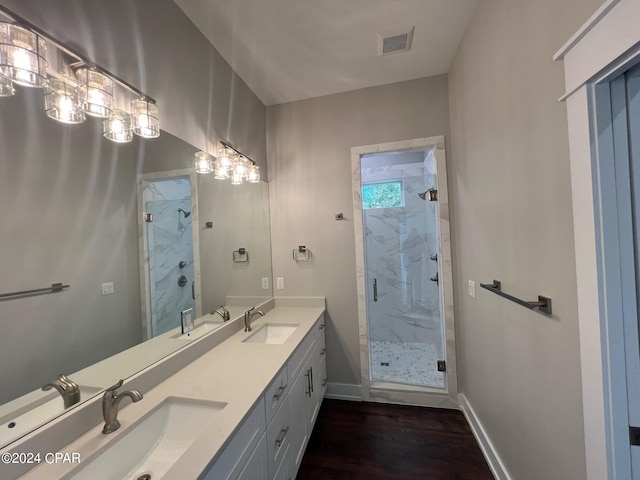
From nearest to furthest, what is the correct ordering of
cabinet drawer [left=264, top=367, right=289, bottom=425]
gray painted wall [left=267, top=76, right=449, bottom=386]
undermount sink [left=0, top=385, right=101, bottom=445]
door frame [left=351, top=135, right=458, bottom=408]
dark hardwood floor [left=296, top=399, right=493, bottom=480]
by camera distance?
undermount sink [left=0, top=385, right=101, bottom=445] → cabinet drawer [left=264, top=367, right=289, bottom=425] → dark hardwood floor [left=296, top=399, right=493, bottom=480] → door frame [left=351, top=135, right=458, bottom=408] → gray painted wall [left=267, top=76, right=449, bottom=386]

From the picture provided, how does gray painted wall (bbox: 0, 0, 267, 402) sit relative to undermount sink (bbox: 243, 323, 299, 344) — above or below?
above

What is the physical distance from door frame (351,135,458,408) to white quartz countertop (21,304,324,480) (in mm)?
791

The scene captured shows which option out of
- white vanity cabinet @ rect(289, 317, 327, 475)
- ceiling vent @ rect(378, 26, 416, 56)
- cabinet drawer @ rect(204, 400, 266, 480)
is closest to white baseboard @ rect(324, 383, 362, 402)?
white vanity cabinet @ rect(289, 317, 327, 475)

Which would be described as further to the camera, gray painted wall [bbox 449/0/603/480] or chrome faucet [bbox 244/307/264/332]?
chrome faucet [bbox 244/307/264/332]

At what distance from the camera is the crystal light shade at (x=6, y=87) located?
76 centimetres

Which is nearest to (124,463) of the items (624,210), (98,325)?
(98,325)

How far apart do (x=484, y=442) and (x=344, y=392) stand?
1.11 metres

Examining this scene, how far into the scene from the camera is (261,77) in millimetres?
2168

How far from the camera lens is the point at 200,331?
5.18 feet

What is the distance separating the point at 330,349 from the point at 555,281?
1899 millimetres

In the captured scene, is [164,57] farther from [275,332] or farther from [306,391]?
[306,391]

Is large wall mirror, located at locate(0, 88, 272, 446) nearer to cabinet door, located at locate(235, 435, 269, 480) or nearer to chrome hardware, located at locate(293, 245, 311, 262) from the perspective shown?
cabinet door, located at locate(235, 435, 269, 480)

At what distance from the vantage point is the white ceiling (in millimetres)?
1536

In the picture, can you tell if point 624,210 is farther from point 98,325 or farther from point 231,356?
point 98,325
